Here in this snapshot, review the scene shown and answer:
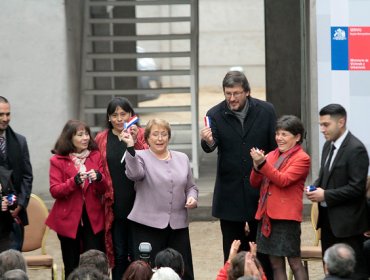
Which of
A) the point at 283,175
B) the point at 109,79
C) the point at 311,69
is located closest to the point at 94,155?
the point at 283,175

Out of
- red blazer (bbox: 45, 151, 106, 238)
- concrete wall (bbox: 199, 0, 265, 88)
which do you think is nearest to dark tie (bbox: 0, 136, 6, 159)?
red blazer (bbox: 45, 151, 106, 238)

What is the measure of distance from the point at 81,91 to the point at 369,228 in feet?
22.1

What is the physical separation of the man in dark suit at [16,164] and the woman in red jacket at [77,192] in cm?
22

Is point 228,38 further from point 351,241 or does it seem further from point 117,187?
point 351,241

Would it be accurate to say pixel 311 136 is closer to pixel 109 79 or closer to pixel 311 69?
pixel 311 69

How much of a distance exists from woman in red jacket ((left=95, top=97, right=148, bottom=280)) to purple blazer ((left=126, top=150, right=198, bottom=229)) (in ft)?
0.75

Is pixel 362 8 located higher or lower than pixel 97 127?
higher

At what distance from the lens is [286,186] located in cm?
891

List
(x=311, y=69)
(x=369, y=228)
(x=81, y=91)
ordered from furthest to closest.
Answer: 1. (x=81, y=91)
2. (x=311, y=69)
3. (x=369, y=228)

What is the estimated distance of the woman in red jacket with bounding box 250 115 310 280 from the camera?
350 inches

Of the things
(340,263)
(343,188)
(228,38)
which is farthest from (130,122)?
(228,38)

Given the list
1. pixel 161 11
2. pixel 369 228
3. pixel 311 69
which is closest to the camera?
pixel 369 228

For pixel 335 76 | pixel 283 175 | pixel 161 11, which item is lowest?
pixel 283 175

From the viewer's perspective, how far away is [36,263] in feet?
31.3
